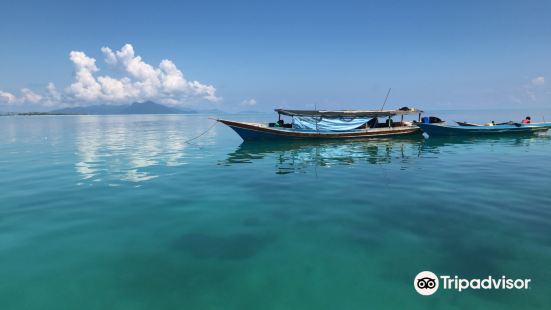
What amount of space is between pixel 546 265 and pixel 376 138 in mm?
27405

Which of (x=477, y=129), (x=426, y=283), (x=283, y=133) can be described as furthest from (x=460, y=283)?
(x=477, y=129)

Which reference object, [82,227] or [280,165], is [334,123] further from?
[82,227]

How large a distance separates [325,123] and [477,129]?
726 inches

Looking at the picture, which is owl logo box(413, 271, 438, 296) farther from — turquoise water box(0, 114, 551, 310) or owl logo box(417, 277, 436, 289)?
turquoise water box(0, 114, 551, 310)

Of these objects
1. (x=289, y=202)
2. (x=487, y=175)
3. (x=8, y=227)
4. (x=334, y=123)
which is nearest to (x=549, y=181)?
(x=487, y=175)

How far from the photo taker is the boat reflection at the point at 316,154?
19562 mm

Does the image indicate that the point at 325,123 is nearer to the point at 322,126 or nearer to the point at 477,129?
the point at 322,126

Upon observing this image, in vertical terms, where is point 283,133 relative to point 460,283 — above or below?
above

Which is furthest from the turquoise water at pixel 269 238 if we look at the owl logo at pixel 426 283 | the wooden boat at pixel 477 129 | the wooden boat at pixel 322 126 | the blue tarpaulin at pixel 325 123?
the wooden boat at pixel 477 129

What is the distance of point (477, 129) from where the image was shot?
3469 centimetres

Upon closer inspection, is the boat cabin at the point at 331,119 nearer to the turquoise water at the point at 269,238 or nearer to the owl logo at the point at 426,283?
the turquoise water at the point at 269,238

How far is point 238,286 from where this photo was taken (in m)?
5.99

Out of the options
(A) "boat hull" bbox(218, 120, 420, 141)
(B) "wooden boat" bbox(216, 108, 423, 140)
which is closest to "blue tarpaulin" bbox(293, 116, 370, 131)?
(B) "wooden boat" bbox(216, 108, 423, 140)

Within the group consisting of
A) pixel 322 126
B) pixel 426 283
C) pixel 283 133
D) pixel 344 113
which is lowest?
pixel 426 283
